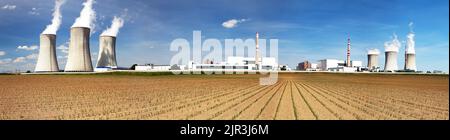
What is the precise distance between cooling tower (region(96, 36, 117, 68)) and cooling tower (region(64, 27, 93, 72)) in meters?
7.58

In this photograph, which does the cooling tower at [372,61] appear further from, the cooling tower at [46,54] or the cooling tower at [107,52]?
the cooling tower at [46,54]

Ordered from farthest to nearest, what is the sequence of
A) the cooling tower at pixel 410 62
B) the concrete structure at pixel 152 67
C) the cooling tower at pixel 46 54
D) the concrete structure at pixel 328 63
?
1. the concrete structure at pixel 328 63
2. the concrete structure at pixel 152 67
3. the cooling tower at pixel 410 62
4. the cooling tower at pixel 46 54

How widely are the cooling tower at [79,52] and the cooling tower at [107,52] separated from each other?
758 centimetres

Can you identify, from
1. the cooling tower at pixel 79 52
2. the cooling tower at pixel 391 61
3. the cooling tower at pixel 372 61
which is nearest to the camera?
the cooling tower at pixel 79 52

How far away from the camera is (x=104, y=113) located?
37.2ft

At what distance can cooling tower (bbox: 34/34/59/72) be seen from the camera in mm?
57875

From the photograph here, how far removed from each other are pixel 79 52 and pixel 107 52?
11.9m

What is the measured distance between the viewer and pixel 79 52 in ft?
195

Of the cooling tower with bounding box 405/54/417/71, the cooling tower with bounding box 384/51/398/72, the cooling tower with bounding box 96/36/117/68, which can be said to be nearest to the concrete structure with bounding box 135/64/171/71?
the cooling tower with bounding box 96/36/117/68

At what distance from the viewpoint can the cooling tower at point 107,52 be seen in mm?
69231

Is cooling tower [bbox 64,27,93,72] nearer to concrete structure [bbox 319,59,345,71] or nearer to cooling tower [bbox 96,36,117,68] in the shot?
cooling tower [bbox 96,36,117,68]

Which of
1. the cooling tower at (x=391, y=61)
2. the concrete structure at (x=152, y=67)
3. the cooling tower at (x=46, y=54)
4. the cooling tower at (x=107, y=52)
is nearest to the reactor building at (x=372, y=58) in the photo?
the cooling tower at (x=391, y=61)
